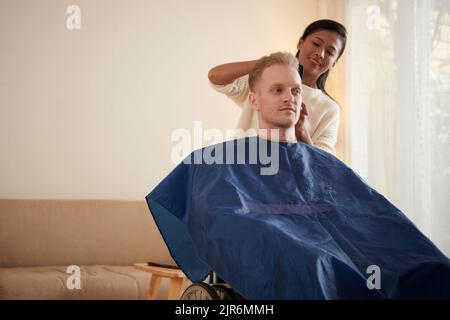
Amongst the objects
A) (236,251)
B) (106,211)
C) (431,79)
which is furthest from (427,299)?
(106,211)

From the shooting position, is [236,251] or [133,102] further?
[133,102]

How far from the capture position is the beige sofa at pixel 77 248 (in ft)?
11.7

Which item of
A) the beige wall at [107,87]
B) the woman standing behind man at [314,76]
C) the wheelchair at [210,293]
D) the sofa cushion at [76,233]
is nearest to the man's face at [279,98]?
the woman standing behind man at [314,76]

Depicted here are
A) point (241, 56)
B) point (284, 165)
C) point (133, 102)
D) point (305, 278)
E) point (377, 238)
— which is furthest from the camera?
point (241, 56)

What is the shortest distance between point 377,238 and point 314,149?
50 centimetres

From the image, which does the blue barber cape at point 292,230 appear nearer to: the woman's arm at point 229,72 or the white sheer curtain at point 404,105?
the woman's arm at point 229,72

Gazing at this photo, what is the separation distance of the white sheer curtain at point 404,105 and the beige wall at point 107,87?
1.00m

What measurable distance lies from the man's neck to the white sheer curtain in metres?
1.91

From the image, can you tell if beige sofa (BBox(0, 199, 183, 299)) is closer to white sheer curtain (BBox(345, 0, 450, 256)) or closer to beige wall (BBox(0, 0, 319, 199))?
beige wall (BBox(0, 0, 319, 199))

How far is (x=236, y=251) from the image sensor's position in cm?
155

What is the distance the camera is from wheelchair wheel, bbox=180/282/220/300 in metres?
1.68

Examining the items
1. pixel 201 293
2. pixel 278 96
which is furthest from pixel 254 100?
pixel 201 293
